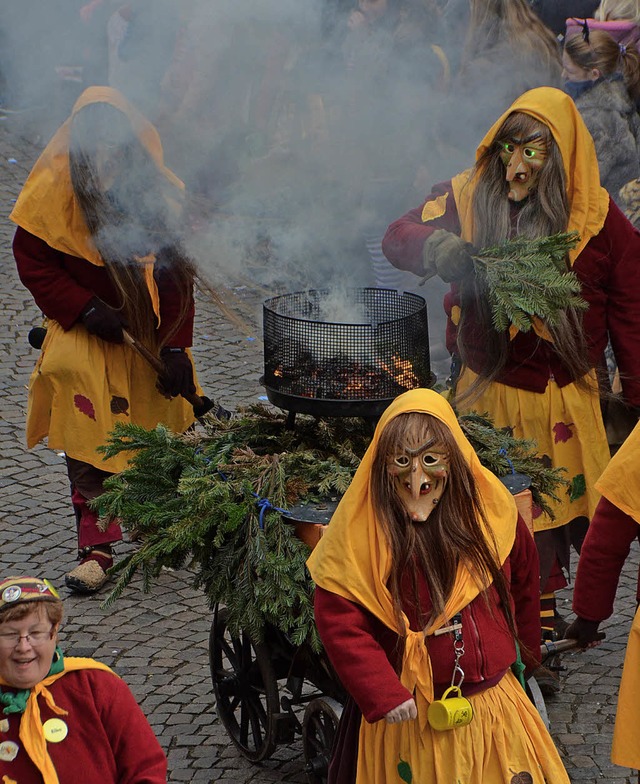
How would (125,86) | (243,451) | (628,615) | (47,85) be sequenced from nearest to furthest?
(243,451) < (628,615) < (125,86) < (47,85)

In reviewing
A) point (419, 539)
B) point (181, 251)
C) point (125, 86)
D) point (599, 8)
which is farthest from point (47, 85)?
point (419, 539)

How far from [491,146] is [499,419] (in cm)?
103

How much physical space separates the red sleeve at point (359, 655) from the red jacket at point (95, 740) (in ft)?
1.61

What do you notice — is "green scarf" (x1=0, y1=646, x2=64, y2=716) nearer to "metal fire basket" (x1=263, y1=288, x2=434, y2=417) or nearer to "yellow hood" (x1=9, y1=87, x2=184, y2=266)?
"metal fire basket" (x1=263, y1=288, x2=434, y2=417)

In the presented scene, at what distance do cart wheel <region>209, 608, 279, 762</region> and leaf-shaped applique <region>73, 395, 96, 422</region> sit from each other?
1519mm

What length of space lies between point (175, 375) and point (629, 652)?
113 inches

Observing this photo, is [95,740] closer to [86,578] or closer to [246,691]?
[246,691]

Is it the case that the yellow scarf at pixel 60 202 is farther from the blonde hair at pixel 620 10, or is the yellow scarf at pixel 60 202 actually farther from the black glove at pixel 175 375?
the blonde hair at pixel 620 10

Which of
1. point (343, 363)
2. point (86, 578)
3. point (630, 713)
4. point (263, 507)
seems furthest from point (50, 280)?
point (630, 713)

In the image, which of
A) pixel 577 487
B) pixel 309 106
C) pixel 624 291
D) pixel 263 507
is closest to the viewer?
pixel 263 507

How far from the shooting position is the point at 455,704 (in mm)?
3219

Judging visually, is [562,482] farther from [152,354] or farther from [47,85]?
[47,85]

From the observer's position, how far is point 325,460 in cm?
443

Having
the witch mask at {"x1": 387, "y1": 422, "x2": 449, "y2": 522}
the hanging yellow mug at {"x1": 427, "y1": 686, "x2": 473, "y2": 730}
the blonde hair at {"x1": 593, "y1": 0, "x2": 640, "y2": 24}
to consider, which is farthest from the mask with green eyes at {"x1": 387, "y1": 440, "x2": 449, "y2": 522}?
the blonde hair at {"x1": 593, "y1": 0, "x2": 640, "y2": 24}
